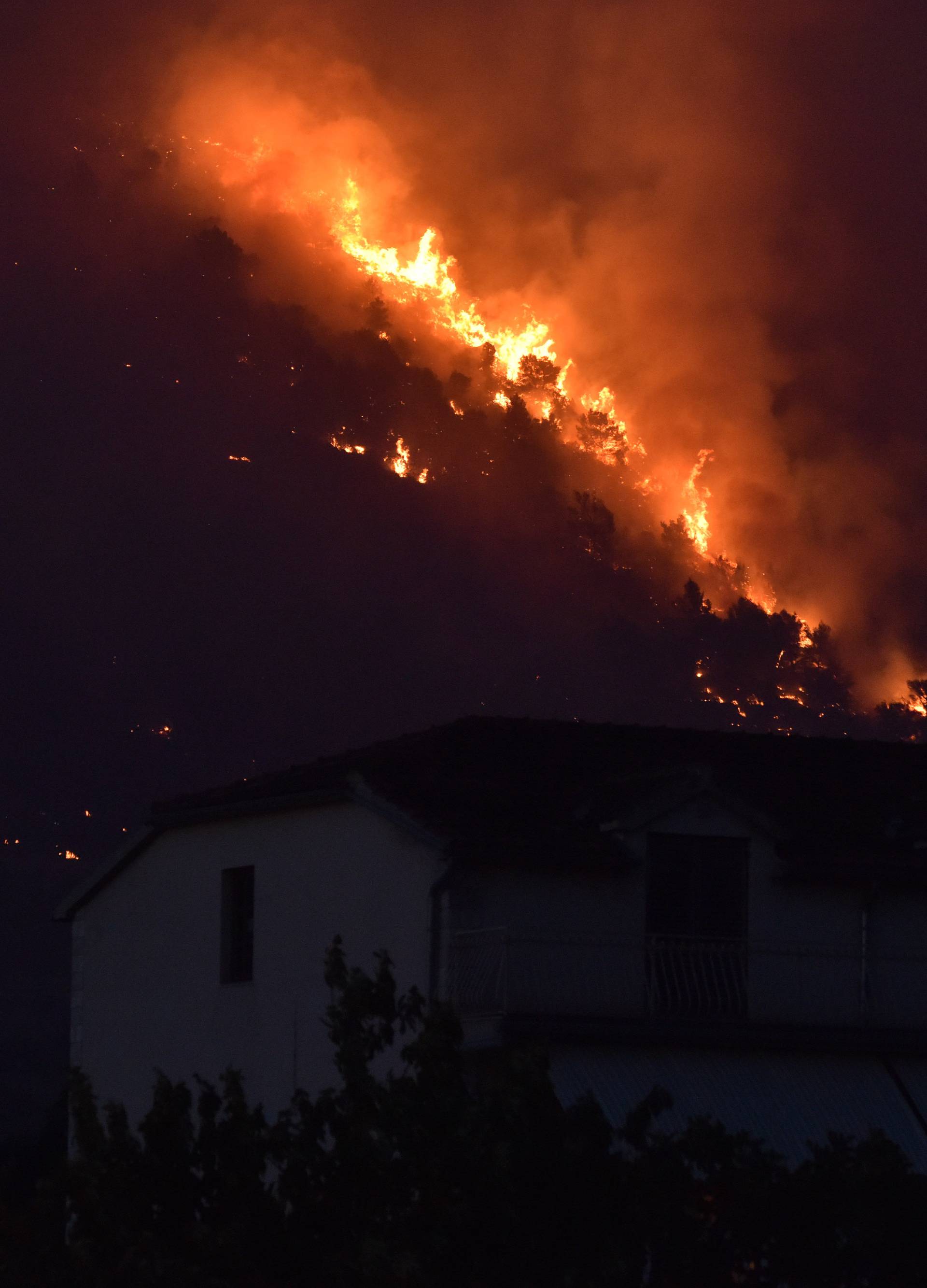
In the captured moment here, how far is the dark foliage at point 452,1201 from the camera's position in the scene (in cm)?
1448

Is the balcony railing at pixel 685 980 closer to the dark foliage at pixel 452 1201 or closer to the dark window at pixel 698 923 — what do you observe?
the dark window at pixel 698 923

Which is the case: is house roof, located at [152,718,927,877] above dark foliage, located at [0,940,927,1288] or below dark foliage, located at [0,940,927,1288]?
above

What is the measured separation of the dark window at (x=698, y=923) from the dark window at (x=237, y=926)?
6638mm

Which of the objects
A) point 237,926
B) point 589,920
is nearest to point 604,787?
point 589,920

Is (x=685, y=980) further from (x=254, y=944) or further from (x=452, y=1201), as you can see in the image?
(x=452, y=1201)

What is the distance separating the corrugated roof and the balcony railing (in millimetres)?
559

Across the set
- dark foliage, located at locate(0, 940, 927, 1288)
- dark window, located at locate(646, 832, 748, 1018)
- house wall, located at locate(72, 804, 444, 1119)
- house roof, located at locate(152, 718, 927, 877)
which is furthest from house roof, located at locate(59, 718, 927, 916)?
dark foliage, located at locate(0, 940, 927, 1288)

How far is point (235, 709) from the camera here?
12888 cm

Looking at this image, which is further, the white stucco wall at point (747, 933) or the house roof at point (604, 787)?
the house roof at point (604, 787)

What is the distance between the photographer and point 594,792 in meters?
29.2

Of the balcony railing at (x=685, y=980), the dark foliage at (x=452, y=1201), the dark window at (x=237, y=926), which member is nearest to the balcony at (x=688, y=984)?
the balcony railing at (x=685, y=980)

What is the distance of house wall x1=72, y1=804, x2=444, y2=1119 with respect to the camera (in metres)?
28.5

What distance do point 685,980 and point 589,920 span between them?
1497mm

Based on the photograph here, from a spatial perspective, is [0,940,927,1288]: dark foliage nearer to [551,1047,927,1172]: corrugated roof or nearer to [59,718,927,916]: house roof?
[551,1047,927,1172]: corrugated roof
